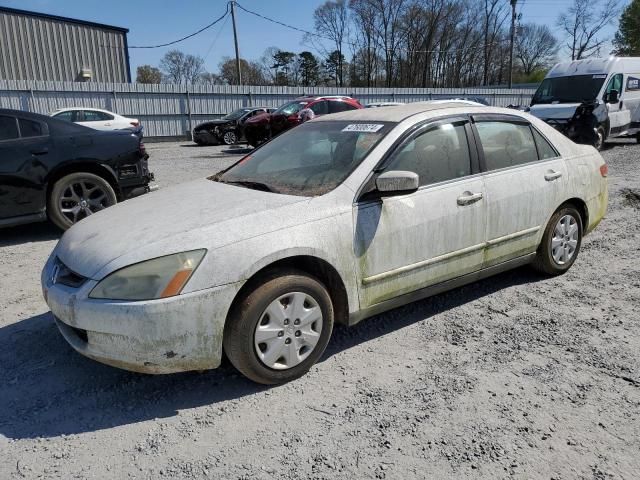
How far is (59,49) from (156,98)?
9119mm

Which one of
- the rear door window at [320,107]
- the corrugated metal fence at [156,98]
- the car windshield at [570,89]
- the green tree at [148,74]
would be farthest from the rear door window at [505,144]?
the green tree at [148,74]

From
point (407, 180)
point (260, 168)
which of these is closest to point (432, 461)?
point (407, 180)

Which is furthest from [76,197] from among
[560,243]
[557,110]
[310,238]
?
[557,110]

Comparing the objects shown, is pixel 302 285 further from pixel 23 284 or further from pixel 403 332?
pixel 23 284

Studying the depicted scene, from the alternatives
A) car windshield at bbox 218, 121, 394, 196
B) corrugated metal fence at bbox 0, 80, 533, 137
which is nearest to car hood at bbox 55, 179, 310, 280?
car windshield at bbox 218, 121, 394, 196

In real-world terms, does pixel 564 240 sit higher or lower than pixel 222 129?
lower

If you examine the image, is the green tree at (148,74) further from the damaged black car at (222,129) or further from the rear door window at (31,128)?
the rear door window at (31,128)

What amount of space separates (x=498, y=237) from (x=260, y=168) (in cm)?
188

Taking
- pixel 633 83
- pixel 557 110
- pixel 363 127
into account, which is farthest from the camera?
pixel 633 83

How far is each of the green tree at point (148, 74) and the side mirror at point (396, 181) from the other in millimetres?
63979

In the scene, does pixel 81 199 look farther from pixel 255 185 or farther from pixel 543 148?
pixel 543 148

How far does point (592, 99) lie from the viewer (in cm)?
1293

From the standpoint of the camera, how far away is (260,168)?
3910 millimetres

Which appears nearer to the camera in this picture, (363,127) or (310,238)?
(310,238)
